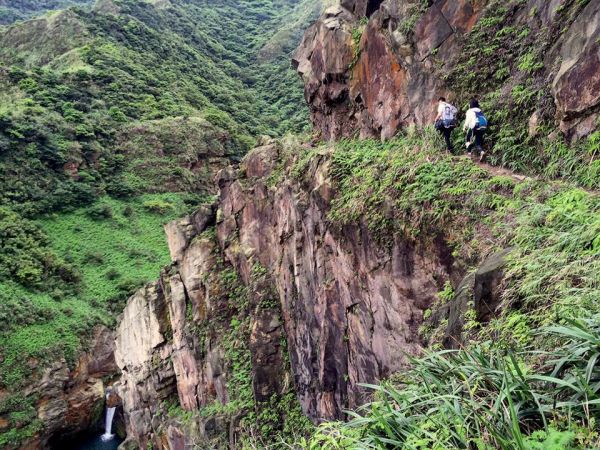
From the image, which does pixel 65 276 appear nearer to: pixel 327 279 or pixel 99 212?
pixel 99 212

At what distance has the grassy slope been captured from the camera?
3006 mm

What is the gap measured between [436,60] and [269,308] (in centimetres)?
956

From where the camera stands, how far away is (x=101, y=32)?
204 ft

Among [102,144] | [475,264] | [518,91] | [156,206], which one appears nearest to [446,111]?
[518,91]

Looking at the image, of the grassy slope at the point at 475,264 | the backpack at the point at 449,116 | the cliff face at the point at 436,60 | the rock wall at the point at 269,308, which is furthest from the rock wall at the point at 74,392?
the backpack at the point at 449,116

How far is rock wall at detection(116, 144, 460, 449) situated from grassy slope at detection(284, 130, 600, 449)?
25.3 inches

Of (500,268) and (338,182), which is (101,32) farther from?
(500,268)

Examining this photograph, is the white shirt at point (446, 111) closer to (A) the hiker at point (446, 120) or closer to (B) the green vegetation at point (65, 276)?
(A) the hiker at point (446, 120)

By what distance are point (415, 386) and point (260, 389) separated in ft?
37.4

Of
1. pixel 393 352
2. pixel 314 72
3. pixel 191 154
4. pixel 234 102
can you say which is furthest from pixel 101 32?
pixel 393 352

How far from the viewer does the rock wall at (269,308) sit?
29.6 ft

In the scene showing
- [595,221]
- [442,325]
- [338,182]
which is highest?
[338,182]

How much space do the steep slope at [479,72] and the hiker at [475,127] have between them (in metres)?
0.31

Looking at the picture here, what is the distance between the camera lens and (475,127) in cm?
825
